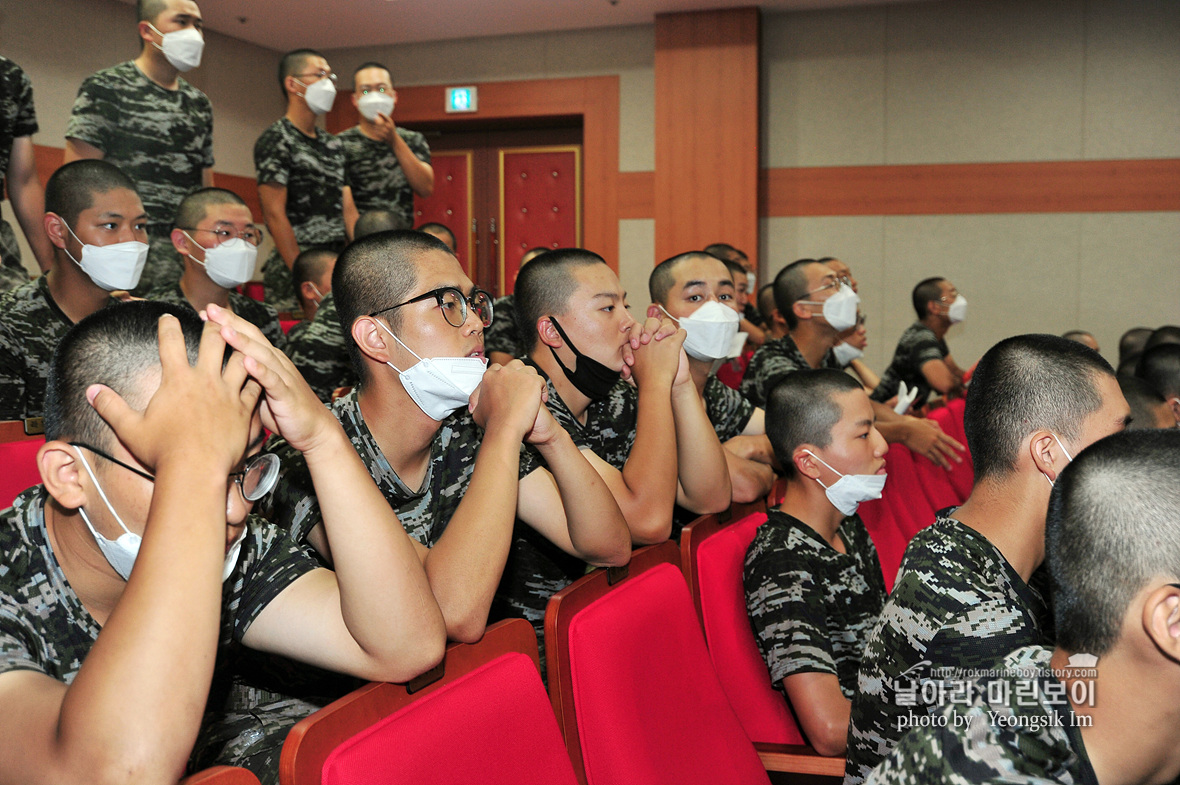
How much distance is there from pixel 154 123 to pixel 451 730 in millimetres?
3723

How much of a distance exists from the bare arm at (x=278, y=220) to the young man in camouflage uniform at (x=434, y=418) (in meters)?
Result: 2.99

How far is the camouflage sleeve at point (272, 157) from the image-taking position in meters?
4.97

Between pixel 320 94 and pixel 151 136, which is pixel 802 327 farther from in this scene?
pixel 151 136

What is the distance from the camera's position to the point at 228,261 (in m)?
3.82

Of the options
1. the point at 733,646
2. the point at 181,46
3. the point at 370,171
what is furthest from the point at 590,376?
the point at 370,171

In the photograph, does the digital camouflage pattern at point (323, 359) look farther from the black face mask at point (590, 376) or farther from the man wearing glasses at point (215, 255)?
the black face mask at point (590, 376)

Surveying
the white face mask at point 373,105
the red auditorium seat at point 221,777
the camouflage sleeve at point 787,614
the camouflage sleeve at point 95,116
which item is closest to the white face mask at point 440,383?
the camouflage sleeve at point 787,614

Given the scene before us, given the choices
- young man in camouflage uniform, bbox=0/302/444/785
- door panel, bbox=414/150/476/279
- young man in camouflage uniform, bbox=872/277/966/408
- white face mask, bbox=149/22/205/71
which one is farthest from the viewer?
door panel, bbox=414/150/476/279

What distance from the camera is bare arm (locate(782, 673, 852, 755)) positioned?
1.83 metres

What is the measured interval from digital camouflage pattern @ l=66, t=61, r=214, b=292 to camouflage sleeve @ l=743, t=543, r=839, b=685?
3.16 metres

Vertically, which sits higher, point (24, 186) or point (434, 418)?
point (24, 186)

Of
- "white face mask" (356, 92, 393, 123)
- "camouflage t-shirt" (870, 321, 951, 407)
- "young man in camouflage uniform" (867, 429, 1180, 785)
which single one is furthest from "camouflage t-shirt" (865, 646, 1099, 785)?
"white face mask" (356, 92, 393, 123)

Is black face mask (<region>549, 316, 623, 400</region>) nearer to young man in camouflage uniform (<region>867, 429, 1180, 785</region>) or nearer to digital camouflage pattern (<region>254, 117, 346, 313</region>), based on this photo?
young man in camouflage uniform (<region>867, 429, 1180, 785</region>)

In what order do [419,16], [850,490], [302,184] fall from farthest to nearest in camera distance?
1. [419,16]
2. [302,184]
3. [850,490]
